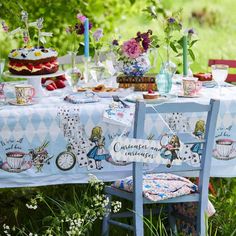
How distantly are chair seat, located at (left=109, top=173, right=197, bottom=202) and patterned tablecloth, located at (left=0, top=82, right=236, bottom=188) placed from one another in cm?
7

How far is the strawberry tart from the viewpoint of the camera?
12.2 feet

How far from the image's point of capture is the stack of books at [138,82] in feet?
12.7

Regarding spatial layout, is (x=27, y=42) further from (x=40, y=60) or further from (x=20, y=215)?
(x=20, y=215)

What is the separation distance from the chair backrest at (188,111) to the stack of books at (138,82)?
504 millimetres

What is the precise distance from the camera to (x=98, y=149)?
3.50 metres

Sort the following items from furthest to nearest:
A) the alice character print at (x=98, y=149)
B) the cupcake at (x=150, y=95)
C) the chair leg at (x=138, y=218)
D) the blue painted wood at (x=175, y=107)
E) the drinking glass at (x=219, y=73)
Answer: the drinking glass at (x=219, y=73)
the cupcake at (x=150, y=95)
the alice character print at (x=98, y=149)
the chair leg at (x=138, y=218)
the blue painted wood at (x=175, y=107)

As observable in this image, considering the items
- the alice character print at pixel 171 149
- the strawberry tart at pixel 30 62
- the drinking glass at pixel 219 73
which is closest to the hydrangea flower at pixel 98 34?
the strawberry tart at pixel 30 62

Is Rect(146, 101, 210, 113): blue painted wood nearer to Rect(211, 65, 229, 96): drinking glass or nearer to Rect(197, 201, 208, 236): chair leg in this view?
Rect(197, 201, 208, 236): chair leg

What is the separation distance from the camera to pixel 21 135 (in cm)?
341

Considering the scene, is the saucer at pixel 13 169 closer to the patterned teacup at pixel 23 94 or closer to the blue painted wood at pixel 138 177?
the patterned teacup at pixel 23 94

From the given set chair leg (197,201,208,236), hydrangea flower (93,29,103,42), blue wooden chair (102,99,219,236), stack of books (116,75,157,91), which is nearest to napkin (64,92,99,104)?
stack of books (116,75,157,91)

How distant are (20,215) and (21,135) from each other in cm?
104

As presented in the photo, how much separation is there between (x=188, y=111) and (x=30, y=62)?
86 centimetres

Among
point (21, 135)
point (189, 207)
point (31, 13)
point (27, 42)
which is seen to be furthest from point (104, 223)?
point (31, 13)
